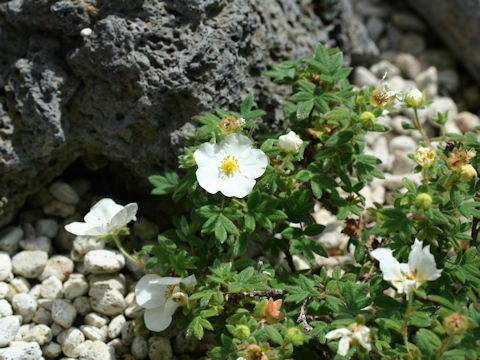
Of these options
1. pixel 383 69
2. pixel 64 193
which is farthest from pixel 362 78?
pixel 64 193

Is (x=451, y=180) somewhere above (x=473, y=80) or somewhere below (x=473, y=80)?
above

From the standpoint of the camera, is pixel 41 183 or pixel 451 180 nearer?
pixel 451 180

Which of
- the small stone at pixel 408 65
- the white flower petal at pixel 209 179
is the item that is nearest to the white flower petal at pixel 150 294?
the white flower petal at pixel 209 179

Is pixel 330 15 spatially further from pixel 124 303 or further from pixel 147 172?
pixel 124 303

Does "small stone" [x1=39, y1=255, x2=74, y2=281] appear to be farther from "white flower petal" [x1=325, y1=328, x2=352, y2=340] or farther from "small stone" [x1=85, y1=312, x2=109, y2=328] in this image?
"white flower petal" [x1=325, y1=328, x2=352, y2=340]

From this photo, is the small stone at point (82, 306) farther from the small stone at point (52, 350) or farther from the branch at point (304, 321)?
the branch at point (304, 321)

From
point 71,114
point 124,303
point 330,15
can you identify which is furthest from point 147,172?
point 330,15

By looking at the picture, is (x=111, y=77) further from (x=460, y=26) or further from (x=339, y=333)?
(x=460, y=26)
